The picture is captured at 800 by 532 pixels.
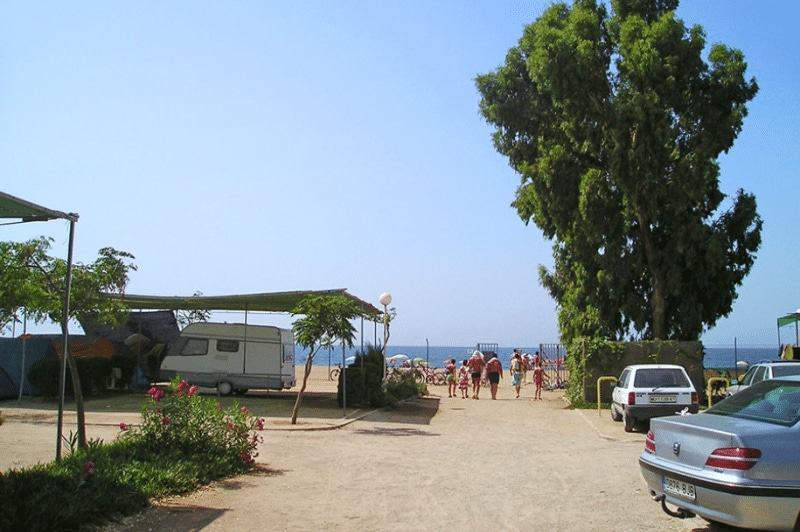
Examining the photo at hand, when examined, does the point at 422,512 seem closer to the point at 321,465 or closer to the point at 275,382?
the point at 321,465

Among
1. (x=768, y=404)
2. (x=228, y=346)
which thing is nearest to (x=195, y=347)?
(x=228, y=346)

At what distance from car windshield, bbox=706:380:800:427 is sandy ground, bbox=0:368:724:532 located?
50.5 inches

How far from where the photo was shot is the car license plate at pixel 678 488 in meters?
6.91

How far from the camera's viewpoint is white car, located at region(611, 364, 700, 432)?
16.7 metres

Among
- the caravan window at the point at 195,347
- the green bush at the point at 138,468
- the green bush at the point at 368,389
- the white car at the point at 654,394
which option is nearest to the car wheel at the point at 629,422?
the white car at the point at 654,394

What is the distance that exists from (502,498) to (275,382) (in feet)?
54.6

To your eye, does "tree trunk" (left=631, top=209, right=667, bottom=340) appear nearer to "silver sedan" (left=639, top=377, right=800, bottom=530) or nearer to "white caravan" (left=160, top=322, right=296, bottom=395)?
"white caravan" (left=160, top=322, right=296, bottom=395)

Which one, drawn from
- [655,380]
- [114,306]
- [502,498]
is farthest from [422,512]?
[655,380]

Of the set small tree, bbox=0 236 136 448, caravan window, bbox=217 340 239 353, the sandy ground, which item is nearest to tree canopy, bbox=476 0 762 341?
the sandy ground

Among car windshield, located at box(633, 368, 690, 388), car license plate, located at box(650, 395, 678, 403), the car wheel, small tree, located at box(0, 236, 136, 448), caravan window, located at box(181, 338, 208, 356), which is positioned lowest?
the car wheel

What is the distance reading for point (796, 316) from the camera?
85.5 feet

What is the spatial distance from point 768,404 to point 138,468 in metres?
7.07

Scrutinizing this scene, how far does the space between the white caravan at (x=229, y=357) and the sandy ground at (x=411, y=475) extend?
4.47m

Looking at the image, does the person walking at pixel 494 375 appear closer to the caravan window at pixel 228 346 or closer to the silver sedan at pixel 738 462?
the caravan window at pixel 228 346
